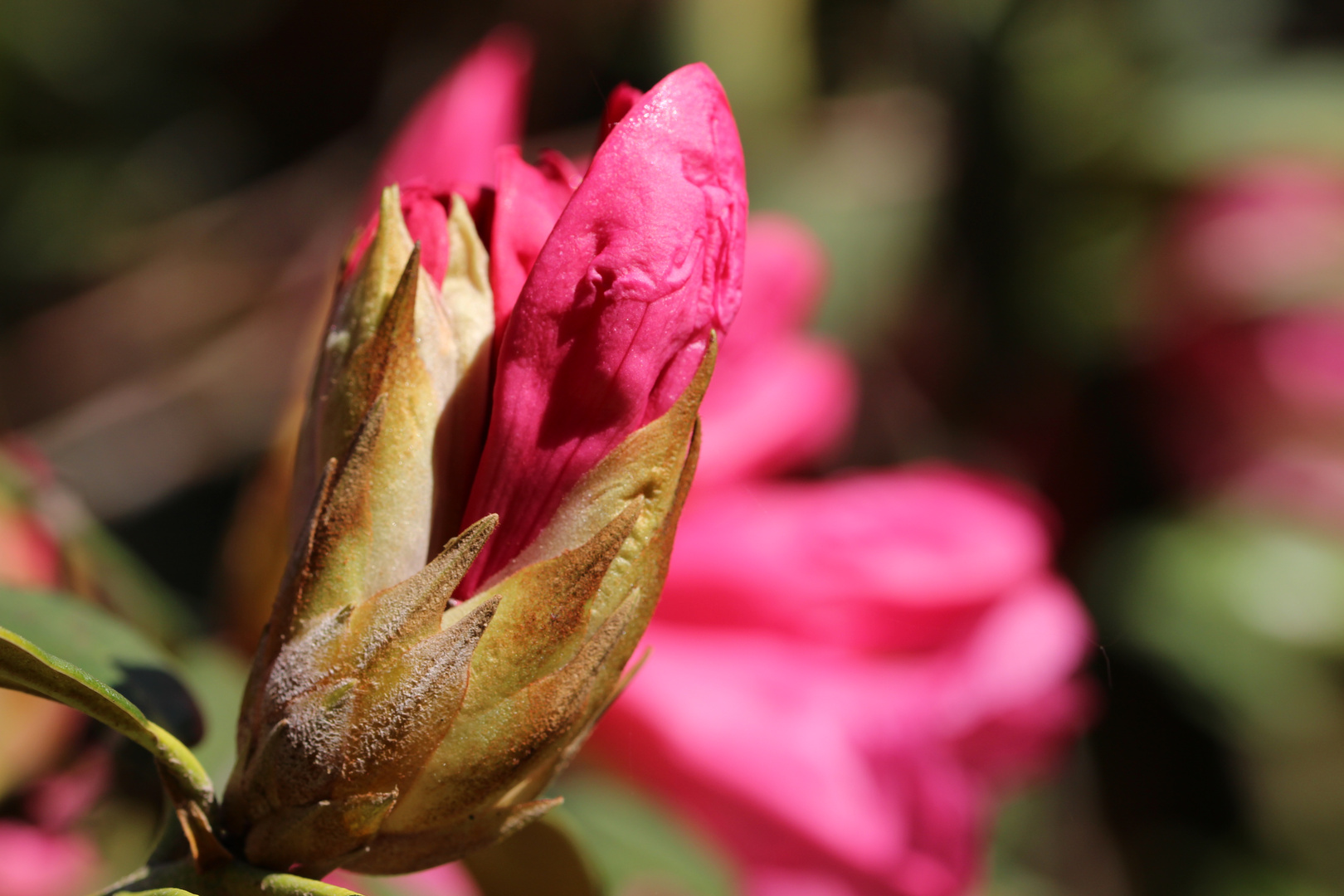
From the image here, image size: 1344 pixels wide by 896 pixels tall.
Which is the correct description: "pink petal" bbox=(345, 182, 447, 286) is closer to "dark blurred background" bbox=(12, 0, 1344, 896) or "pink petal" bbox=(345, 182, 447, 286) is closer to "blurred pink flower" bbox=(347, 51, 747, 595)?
"blurred pink flower" bbox=(347, 51, 747, 595)

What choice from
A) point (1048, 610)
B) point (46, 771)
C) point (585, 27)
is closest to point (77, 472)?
point (46, 771)

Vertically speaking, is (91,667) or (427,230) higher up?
(427,230)

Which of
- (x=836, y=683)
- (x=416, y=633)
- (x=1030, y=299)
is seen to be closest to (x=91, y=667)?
(x=416, y=633)

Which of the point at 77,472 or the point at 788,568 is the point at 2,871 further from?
the point at 77,472

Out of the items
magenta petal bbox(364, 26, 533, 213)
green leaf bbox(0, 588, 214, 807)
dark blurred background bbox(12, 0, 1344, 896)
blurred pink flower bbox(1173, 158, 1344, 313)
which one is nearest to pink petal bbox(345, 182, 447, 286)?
green leaf bbox(0, 588, 214, 807)

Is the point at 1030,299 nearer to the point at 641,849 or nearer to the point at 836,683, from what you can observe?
the point at 836,683
